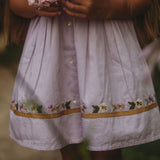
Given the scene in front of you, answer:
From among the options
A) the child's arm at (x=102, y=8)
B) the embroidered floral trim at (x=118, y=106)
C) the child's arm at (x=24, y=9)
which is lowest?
the embroidered floral trim at (x=118, y=106)

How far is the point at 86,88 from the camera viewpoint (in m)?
0.70

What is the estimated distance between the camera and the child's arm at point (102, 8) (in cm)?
65

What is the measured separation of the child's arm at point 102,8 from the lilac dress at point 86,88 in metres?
0.04

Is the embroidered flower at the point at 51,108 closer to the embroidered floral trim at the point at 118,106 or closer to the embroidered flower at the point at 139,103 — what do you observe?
the embroidered floral trim at the point at 118,106

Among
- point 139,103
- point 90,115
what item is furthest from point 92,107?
point 139,103

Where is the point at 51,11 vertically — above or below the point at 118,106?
above

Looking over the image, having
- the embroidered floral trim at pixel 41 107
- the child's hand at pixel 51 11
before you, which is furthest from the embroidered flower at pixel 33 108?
the child's hand at pixel 51 11

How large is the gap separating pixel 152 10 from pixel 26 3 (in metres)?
0.38

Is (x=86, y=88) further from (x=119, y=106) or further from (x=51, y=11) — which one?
(x=51, y=11)

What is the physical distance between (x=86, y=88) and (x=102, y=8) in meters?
0.22

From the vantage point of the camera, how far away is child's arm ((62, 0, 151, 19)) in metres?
0.65

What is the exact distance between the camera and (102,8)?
661 mm

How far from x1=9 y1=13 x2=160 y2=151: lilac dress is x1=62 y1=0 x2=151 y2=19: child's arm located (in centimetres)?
4

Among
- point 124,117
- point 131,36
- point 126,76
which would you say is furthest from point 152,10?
point 124,117
